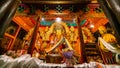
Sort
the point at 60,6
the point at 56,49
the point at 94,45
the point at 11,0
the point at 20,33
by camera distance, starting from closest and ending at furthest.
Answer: the point at 11,0
the point at 56,49
the point at 94,45
the point at 20,33
the point at 60,6

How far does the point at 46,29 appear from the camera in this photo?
15.6 ft

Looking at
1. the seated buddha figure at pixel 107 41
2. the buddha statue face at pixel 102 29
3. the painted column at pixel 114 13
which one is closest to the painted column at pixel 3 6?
the painted column at pixel 114 13

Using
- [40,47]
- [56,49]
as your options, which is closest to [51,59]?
[56,49]

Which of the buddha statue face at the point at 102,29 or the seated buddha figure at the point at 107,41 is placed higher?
the buddha statue face at the point at 102,29

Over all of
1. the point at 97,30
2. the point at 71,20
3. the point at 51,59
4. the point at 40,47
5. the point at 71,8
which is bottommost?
the point at 51,59

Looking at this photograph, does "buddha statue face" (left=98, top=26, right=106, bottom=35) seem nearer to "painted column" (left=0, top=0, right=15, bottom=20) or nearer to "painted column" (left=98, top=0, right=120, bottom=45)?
"painted column" (left=98, top=0, right=120, bottom=45)

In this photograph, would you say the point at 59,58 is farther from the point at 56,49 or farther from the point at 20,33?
the point at 20,33

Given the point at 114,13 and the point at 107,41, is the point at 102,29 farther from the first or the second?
the point at 114,13

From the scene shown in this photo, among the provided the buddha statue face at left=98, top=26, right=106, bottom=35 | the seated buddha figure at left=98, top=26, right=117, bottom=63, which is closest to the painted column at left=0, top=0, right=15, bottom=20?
the seated buddha figure at left=98, top=26, right=117, bottom=63

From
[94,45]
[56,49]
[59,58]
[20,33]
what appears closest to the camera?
[59,58]

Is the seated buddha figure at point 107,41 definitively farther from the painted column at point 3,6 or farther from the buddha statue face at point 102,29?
the painted column at point 3,6

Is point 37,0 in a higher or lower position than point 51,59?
higher

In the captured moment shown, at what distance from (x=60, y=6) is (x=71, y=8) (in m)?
0.39

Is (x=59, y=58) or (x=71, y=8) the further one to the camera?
(x=71, y=8)
